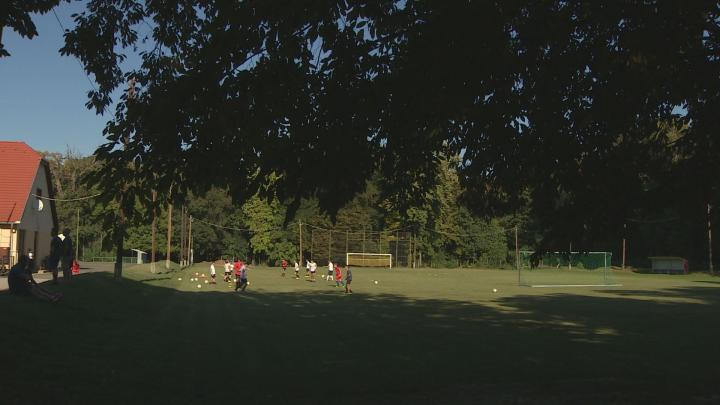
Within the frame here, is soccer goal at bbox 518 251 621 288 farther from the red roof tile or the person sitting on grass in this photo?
the person sitting on grass

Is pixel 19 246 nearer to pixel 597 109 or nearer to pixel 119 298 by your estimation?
pixel 119 298

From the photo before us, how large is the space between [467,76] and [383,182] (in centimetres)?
391

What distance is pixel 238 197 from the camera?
7.30 m

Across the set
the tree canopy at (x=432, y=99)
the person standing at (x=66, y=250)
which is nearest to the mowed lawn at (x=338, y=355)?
the person standing at (x=66, y=250)

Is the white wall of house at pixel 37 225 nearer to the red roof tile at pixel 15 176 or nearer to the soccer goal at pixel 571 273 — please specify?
the red roof tile at pixel 15 176

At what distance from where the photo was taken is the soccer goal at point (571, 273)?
4631cm

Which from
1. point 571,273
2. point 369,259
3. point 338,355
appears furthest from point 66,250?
point 369,259

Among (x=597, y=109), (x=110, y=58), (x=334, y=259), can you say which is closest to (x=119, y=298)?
(x=110, y=58)

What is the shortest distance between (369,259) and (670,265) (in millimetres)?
35374

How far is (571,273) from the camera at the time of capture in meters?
65.0

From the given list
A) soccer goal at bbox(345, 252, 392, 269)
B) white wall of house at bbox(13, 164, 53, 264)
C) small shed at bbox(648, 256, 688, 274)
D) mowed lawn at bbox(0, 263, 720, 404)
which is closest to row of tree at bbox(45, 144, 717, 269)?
soccer goal at bbox(345, 252, 392, 269)

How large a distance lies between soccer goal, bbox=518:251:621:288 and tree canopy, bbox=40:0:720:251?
31862 millimetres

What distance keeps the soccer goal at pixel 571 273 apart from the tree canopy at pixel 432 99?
31.9 m

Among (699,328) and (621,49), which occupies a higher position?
(621,49)
